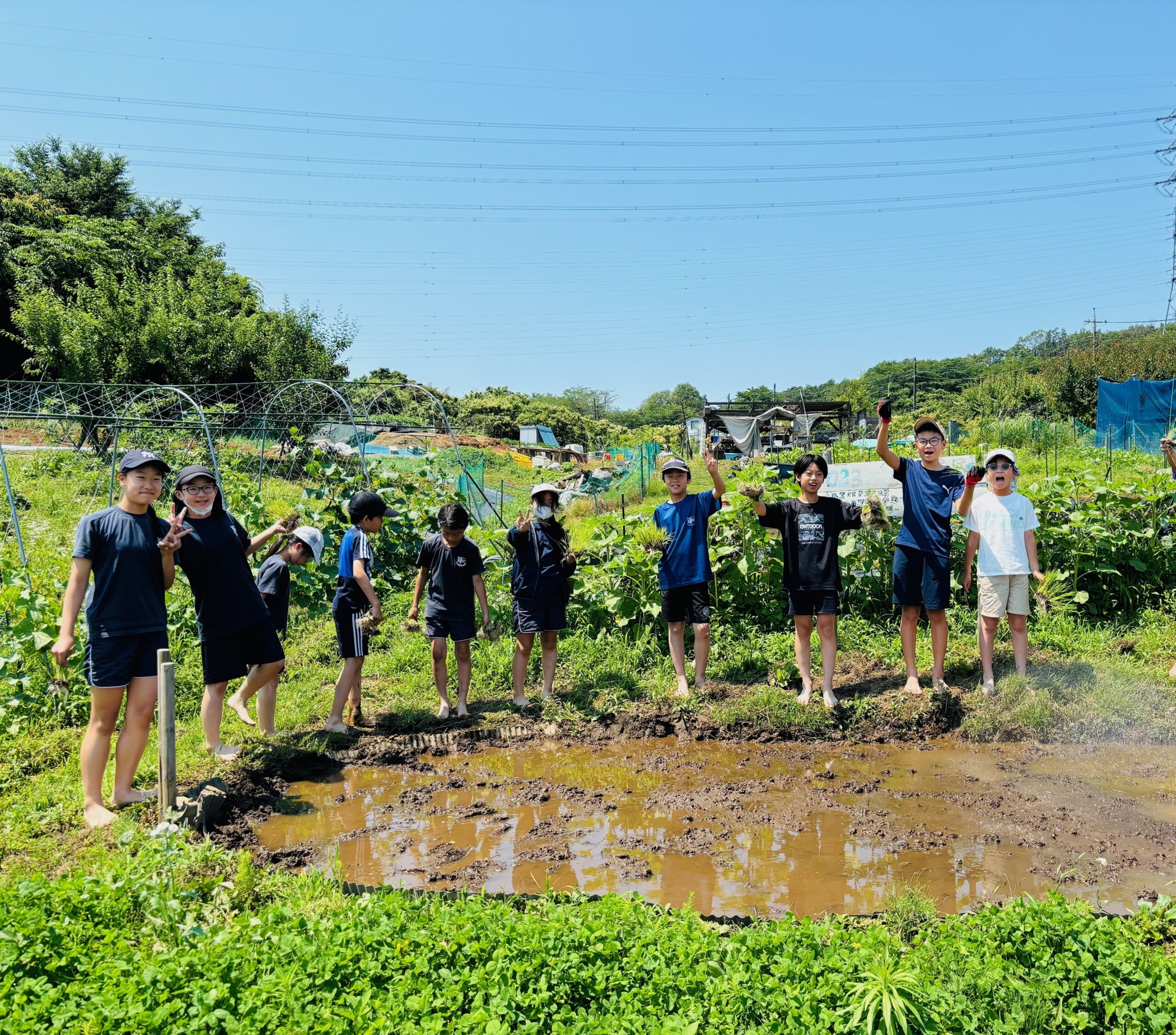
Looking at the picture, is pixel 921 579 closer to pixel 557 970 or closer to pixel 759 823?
pixel 759 823

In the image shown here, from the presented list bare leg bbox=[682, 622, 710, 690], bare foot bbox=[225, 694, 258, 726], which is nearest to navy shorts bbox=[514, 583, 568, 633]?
bare leg bbox=[682, 622, 710, 690]

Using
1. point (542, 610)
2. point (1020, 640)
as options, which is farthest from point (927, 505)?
point (542, 610)

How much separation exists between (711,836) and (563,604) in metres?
2.48

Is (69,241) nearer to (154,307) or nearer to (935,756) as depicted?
(154,307)

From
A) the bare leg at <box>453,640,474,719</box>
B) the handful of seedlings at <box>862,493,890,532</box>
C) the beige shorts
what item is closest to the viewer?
the beige shorts

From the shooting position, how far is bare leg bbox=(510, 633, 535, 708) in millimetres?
6629

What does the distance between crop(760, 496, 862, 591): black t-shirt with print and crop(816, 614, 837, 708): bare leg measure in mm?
245

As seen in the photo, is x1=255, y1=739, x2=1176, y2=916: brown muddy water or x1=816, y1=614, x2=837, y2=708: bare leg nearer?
x1=255, y1=739, x2=1176, y2=916: brown muddy water

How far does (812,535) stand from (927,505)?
0.88 meters

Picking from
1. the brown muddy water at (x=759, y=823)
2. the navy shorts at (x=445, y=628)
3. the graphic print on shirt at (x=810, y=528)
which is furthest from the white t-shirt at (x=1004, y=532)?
the navy shorts at (x=445, y=628)

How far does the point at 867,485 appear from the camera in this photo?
306 inches

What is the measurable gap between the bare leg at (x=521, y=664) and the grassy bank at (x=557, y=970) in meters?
3.25

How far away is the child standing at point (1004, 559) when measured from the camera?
617cm

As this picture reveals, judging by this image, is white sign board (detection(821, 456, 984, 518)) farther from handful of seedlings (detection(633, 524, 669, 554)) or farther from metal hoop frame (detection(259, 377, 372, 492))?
metal hoop frame (detection(259, 377, 372, 492))
